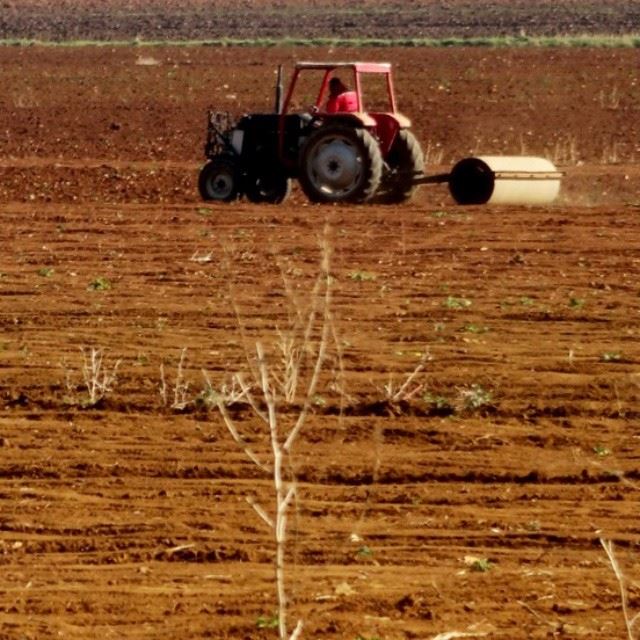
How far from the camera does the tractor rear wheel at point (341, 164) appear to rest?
64.4 feet

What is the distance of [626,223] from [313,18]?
165 feet

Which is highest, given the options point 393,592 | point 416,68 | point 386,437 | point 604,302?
point 416,68

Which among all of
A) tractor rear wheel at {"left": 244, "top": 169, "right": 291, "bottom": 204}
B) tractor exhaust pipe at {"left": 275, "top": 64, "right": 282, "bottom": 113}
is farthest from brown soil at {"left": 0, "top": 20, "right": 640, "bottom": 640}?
tractor exhaust pipe at {"left": 275, "top": 64, "right": 282, "bottom": 113}

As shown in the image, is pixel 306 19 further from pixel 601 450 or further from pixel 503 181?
pixel 601 450

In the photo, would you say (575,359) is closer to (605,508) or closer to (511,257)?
(605,508)

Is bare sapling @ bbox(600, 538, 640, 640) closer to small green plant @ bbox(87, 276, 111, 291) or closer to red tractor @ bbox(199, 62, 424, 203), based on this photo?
small green plant @ bbox(87, 276, 111, 291)

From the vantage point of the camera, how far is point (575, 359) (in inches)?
437

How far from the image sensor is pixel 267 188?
21.3 meters

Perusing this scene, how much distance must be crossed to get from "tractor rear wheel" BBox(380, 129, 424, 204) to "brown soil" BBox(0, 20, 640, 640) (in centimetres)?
52

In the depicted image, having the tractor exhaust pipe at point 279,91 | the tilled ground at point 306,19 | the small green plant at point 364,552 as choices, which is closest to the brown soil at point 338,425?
the small green plant at point 364,552

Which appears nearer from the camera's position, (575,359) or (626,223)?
(575,359)

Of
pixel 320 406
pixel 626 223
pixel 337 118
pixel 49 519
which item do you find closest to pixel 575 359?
pixel 320 406

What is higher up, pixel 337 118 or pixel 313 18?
pixel 313 18

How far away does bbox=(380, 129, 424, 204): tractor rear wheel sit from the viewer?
20.6 metres
